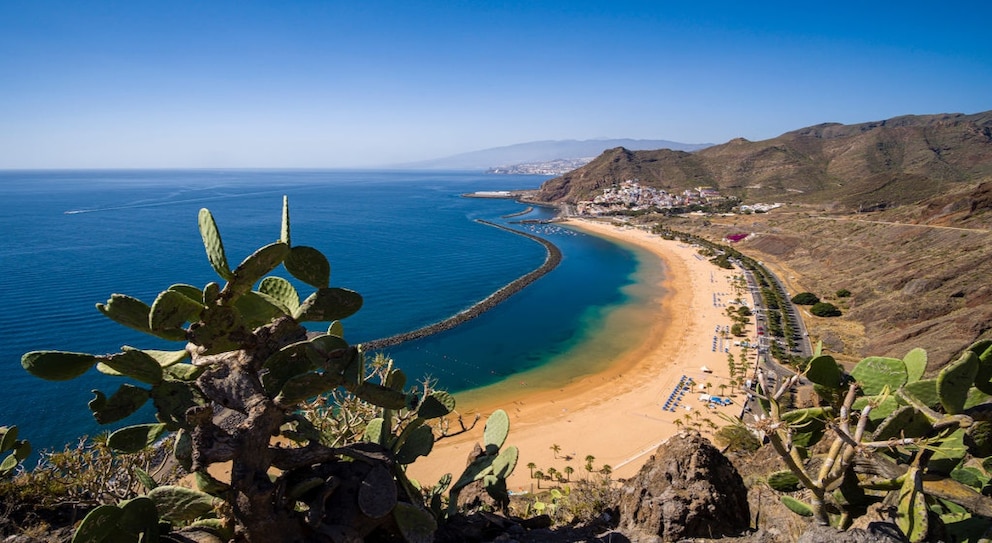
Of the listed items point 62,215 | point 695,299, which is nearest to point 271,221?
point 62,215

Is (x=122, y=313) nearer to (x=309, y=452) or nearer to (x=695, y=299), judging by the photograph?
(x=309, y=452)

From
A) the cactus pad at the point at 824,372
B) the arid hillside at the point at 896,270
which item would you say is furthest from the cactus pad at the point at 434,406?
the arid hillside at the point at 896,270

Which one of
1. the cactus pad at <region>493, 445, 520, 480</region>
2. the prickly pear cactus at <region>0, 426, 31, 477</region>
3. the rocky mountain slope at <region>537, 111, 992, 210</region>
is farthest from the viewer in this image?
the rocky mountain slope at <region>537, 111, 992, 210</region>

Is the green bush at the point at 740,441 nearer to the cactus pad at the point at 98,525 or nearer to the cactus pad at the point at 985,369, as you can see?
the cactus pad at the point at 985,369

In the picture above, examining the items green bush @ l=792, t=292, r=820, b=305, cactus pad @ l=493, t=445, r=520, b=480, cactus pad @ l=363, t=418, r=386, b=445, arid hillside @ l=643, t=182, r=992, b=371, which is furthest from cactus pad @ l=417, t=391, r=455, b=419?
green bush @ l=792, t=292, r=820, b=305

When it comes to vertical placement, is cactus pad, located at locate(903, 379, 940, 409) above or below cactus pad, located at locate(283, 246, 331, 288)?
→ below

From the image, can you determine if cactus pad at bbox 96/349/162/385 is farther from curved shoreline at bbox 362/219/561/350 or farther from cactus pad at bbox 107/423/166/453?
curved shoreline at bbox 362/219/561/350
